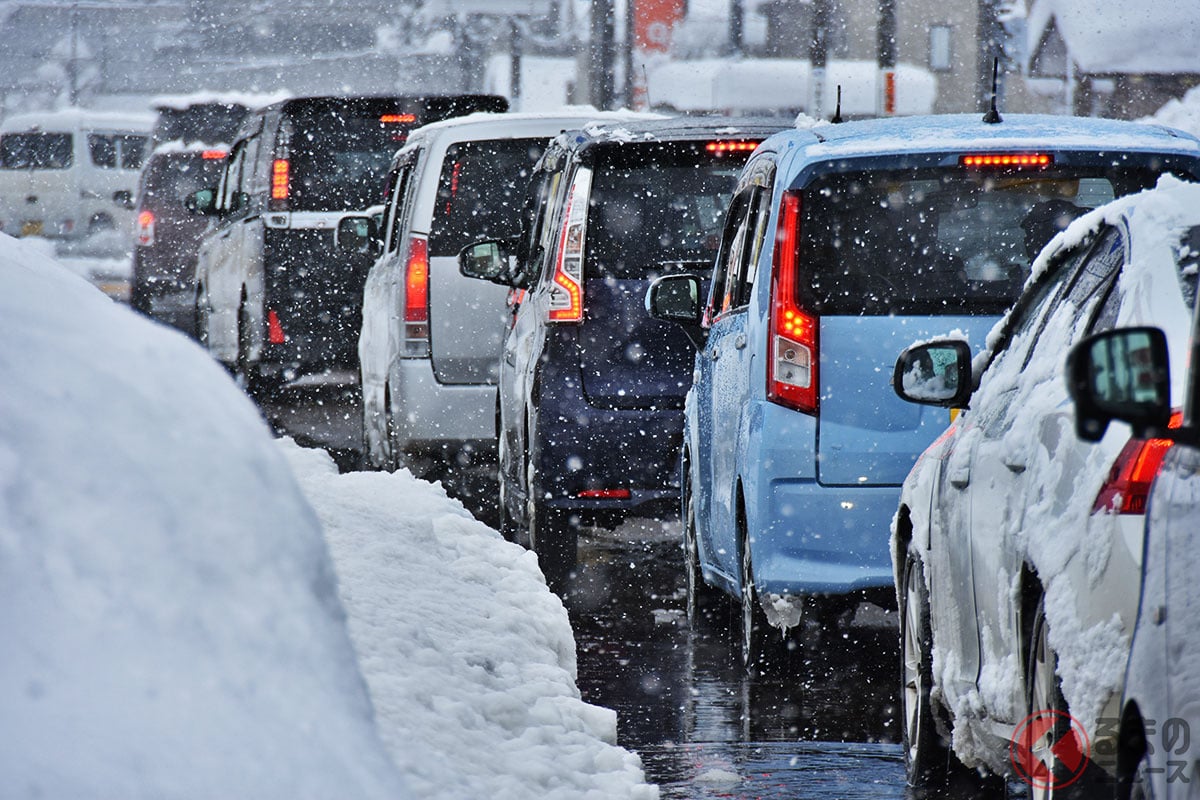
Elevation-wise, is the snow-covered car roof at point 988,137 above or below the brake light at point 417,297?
above

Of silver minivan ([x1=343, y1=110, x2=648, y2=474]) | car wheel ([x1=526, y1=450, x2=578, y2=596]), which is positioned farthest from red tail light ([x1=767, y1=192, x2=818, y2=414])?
silver minivan ([x1=343, y1=110, x2=648, y2=474])

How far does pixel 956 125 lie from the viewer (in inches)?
284

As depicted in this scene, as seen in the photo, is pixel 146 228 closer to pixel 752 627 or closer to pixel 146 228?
pixel 146 228

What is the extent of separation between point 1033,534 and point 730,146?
5007mm

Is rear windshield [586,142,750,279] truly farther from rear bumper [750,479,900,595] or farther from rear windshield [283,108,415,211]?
rear windshield [283,108,415,211]

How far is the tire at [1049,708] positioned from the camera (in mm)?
3967

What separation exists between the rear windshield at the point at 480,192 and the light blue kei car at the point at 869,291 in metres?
4.70

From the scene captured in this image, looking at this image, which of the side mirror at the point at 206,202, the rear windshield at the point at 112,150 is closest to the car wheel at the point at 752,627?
the side mirror at the point at 206,202

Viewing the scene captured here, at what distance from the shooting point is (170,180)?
81.6ft

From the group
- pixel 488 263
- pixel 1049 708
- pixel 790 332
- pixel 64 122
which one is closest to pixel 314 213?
pixel 488 263

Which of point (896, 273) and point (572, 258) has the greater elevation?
point (896, 273)

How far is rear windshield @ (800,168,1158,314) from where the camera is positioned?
687cm

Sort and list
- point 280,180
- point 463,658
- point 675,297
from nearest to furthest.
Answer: point 463,658
point 675,297
point 280,180

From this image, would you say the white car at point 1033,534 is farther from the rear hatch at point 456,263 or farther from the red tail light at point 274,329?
the red tail light at point 274,329
